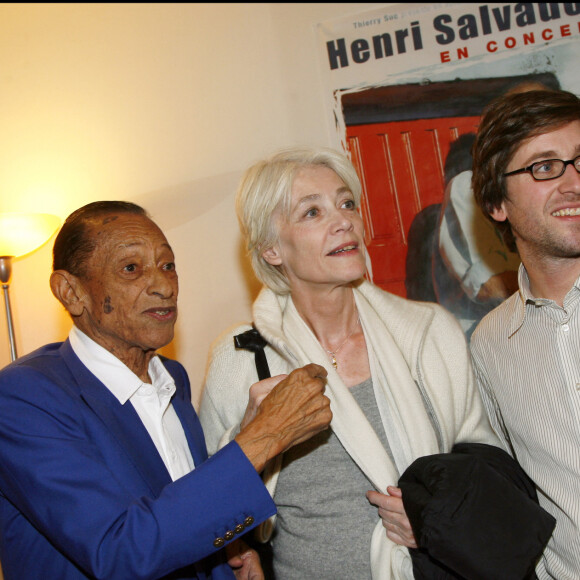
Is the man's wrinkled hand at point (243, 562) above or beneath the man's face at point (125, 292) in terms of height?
beneath

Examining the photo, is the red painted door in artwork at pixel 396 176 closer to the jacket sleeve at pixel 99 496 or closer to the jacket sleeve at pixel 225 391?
the jacket sleeve at pixel 225 391

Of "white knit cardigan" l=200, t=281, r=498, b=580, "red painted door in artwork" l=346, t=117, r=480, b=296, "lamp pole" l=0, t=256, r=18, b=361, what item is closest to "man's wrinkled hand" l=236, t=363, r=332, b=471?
"white knit cardigan" l=200, t=281, r=498, b=580

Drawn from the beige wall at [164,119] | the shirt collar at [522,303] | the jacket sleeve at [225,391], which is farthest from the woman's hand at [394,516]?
the beige wall at [164,119]

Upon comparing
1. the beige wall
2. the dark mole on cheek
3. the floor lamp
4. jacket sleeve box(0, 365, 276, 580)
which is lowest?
jacket sleeve box(0, 365, 276, 580)

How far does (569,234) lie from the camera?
1.92m

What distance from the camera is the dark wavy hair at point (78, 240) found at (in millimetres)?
1762

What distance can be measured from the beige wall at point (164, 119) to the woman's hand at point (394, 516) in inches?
55.8

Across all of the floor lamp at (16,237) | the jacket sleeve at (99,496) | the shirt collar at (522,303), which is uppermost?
the floor lamp at (16,237)

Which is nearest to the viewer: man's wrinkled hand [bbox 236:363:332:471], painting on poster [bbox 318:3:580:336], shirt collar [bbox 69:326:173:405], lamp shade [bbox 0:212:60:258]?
man's wrinkled hand [bbox 236:363:332:471]

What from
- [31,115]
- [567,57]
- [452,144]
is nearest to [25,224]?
[31,115]

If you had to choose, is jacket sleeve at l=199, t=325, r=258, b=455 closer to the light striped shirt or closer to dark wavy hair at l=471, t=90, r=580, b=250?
the light striped shirt

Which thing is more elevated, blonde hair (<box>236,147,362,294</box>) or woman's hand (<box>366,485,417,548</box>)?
blonde hair (<box>236,147,362,294</box>)

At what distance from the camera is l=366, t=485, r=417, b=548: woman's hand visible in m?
1.73

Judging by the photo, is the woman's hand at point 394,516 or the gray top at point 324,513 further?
the gray top at point 324,513
